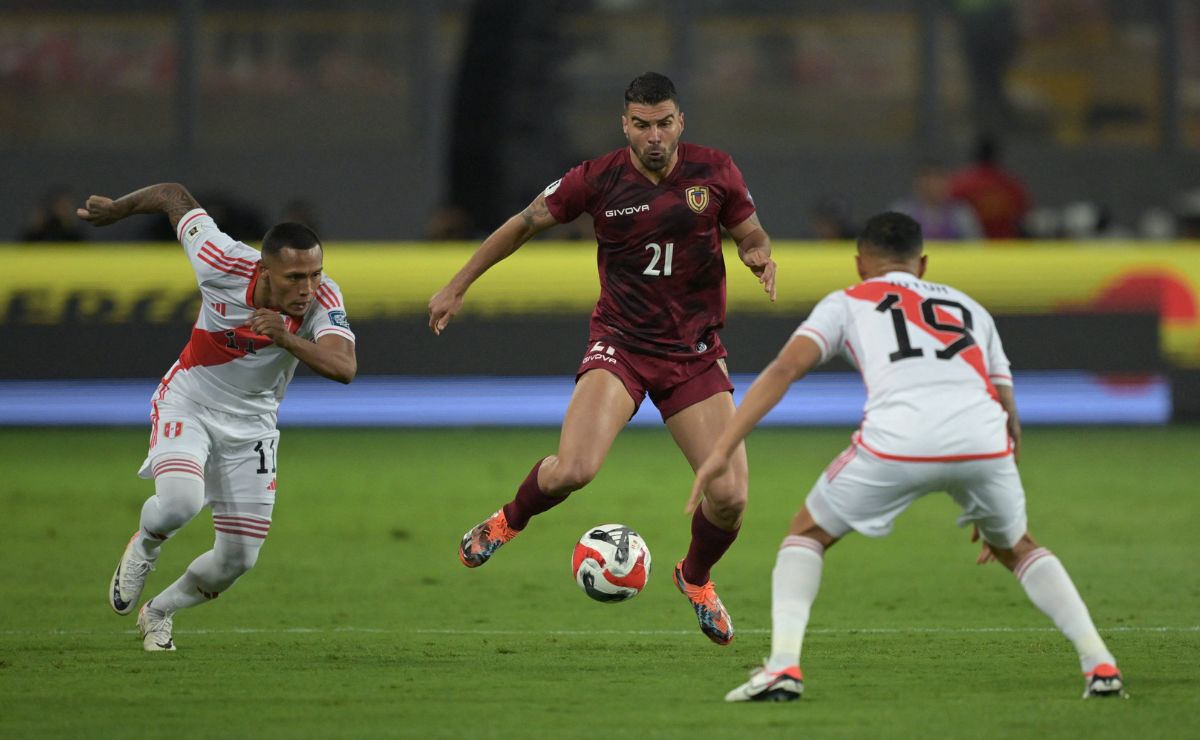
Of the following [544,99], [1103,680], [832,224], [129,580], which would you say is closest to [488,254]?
[129,580]

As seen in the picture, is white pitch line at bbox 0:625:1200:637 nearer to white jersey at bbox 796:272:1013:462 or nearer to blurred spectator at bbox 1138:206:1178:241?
white jersey at bbox 796:272:1013:462

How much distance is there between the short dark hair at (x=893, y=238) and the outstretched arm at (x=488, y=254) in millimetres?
1821

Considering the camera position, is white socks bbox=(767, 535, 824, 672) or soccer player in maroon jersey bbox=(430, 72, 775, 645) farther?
soccer player in maroon jersey bbox=(430, 72, 775, 645)

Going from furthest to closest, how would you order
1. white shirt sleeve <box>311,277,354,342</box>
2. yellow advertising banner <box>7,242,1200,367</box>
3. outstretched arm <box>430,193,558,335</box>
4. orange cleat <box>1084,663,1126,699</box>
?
1. yellow advertising banner <box>7,242,1200,367</box>
2. outstretched arm <box>430,193,558,335</box>
3. white shirt sleeve <box>311,277,354,342</box>
4. orange cleat <box>1084,663,1126,699</box>

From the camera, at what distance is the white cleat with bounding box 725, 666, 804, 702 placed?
20.6ft

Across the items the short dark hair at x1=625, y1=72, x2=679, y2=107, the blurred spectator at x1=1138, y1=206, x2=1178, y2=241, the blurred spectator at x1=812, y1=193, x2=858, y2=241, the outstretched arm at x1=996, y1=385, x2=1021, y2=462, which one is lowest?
the blurred spectator at x1=1138, y1=206, x2=1178, y2=241

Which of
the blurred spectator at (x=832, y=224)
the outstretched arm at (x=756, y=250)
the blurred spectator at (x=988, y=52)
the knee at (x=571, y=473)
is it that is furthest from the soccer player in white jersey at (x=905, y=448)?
the blurred spectator at (x=988, y=52)

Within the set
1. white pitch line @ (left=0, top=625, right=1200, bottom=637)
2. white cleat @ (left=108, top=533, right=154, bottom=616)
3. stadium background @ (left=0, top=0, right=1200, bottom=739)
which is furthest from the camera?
white pitch line @ (left=0, top=625, right=1200, bottom=637)

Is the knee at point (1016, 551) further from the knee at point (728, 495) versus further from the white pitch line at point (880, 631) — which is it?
the white pitch line at point (880, 631)

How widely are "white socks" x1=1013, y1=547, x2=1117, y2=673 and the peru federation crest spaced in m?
2.45

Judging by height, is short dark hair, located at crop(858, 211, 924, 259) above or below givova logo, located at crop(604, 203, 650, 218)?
above

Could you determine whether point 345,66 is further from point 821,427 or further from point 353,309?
point 821,427

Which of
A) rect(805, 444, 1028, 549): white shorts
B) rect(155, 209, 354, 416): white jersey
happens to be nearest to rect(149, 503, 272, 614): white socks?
rect(155, 209, 354, 416): white jersey

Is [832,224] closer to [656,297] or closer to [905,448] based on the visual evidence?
[656,297]
